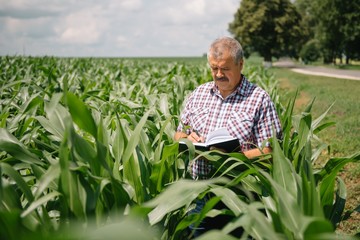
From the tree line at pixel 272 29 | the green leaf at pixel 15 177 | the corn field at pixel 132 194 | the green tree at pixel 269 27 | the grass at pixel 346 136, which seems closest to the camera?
the corn field at pixel 132 194

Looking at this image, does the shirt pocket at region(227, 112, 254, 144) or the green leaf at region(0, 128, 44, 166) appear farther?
the shirt pocket at region(227, 112, 254, 144)

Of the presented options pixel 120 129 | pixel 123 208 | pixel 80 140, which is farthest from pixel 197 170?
pixel 80 140

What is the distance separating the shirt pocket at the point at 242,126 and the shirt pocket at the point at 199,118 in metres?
0.20

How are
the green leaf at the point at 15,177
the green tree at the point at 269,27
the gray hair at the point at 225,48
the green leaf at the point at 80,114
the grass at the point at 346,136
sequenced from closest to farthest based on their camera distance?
the green leaf at the point at 15,177
the green leaf at the point at 80,114
the gray hair at the point at 225,48
the grass at the point at 346,136
the green tree at the point at 269,27

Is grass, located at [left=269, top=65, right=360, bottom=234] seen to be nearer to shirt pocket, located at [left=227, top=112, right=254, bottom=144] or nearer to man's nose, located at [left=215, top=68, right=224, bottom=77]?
shirt pocket, located at [left=227, top=112, right=254, bottom=144]

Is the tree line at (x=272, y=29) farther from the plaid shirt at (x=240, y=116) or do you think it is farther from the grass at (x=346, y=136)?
the plaid shirt at (x=240, y=116)

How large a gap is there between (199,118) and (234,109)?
0.25 metres

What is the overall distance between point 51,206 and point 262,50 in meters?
45.8

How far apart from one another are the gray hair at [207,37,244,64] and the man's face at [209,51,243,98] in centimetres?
2

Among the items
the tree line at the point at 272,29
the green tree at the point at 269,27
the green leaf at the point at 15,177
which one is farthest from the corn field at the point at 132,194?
the green tree at the point at 269,27

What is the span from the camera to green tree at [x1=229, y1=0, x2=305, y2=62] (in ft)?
144

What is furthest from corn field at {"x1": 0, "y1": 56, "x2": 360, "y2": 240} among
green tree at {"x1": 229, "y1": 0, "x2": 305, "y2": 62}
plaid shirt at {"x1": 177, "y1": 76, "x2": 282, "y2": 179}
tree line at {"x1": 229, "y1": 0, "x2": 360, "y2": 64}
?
green tree at {"x1": 229, "y1": 0, "x2": 305, "y2": 62}

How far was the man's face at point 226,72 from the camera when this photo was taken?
7.34 feet

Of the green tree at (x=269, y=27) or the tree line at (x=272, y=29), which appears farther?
the green tree at (x=269, y=27)
